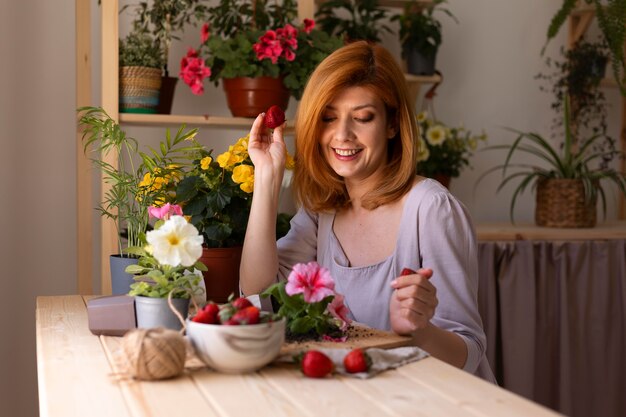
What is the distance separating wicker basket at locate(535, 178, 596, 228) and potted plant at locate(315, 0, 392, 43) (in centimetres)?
86

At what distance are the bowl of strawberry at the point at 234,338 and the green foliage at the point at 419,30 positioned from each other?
6.88 ft

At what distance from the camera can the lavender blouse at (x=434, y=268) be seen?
1687 millimetres

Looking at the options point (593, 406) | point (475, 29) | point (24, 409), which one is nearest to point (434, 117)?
point (475, 29)

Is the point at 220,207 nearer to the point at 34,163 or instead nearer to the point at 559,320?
the point at 34,163

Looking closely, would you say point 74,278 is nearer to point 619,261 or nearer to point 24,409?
point 24,409

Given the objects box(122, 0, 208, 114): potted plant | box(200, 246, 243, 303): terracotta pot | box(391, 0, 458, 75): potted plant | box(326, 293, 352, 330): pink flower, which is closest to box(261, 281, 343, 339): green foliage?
box(326, 293, 352, 330): pink flower

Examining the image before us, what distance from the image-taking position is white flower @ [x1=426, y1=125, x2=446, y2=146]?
309 centimetres

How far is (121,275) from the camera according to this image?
69.9 inches

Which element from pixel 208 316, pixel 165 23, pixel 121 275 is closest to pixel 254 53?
pixel 165 23

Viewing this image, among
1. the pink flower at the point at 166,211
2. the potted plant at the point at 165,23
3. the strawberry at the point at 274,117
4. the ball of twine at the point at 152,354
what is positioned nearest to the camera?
the ball of twine at the point at 152,354

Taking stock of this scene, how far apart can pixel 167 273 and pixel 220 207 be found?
49 centimetres

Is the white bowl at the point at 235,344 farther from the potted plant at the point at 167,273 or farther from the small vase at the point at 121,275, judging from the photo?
the small vase at the point at 121,275

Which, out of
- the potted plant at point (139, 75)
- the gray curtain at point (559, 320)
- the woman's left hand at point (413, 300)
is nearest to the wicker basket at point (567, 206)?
the gray curtain at point (559, 320)

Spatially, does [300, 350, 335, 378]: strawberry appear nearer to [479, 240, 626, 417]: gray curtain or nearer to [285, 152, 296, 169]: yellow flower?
[285, 152, 296, 169]: yellow flower
